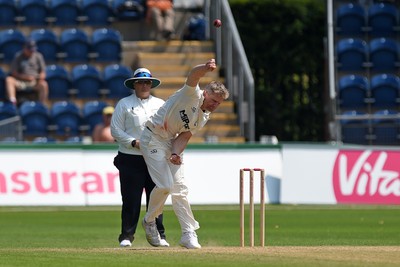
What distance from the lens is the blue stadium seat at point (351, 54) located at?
96.3 ft

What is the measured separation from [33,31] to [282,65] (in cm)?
678

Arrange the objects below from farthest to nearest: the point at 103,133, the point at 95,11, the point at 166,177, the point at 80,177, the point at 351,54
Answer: the point at 95,11 < the point at 351,54 < the point at 103,133 < the point at 80,177 < the point at 166,177

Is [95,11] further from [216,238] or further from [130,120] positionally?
[130,120]

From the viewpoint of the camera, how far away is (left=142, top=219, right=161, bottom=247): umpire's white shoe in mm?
13961

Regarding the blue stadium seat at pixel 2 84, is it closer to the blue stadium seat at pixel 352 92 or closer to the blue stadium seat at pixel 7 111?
the blue stadium seat at pixel 7 111

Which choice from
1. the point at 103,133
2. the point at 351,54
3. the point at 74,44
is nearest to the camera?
the point at 103,133

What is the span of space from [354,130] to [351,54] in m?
3.22

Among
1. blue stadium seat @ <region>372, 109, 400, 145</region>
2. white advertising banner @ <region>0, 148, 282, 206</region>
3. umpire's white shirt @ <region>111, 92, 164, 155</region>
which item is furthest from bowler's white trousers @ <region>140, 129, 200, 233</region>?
blue stadium seat @ <region>372, 109, 400, 145</region>

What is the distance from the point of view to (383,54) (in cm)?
2955

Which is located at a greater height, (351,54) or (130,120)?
(130,120)

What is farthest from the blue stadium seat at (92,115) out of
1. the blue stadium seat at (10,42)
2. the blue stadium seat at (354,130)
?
the blue stadium seat at (354,130)

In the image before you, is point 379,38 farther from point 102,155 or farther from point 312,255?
point 312,255

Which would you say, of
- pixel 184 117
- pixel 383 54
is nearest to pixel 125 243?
pixel 184 117

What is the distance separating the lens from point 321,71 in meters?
32.0
